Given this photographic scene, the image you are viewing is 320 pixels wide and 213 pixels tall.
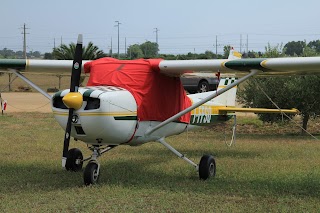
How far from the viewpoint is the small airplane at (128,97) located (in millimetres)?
7570

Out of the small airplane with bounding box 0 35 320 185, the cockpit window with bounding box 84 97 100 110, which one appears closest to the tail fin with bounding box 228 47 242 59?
the small airplane with bounding box 0 35 320 185

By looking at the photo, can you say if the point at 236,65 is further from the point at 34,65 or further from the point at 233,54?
the point at 34,65

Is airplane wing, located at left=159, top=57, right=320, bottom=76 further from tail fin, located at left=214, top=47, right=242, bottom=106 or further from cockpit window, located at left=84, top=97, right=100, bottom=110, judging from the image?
tail fin, located at left=214, top=47, right=242, bottom=106

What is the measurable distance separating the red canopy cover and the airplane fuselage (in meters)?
0.23

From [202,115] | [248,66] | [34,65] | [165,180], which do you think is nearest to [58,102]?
[165,180]

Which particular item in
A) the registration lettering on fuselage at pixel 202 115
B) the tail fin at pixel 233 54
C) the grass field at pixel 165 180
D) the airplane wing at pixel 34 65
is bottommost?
the grass field at pixel 165 180

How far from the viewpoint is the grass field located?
6.73m

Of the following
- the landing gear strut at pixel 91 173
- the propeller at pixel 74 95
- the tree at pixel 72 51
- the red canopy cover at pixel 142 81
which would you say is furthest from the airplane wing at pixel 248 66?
the tree at pixel 72 51

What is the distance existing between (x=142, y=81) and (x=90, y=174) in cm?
193

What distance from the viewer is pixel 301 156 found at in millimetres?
12000

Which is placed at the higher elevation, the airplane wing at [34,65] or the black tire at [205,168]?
the airplane wing at [34,65]

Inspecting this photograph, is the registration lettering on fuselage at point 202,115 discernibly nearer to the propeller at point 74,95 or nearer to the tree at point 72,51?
the propeller at point 74,95

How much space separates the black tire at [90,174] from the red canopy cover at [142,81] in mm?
1187

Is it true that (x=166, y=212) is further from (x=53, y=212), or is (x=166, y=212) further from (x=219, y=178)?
(x=219, y=178)
